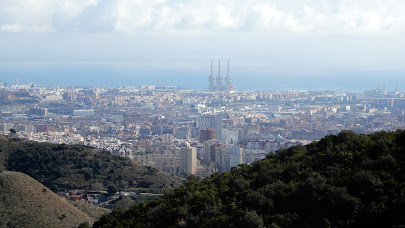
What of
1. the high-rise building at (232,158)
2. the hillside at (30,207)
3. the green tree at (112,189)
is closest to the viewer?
the hillside at (30,207)

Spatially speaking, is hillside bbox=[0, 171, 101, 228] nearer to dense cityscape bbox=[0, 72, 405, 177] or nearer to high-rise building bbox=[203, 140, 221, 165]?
dense cityscape bbox=[0, 72, 405, 177]

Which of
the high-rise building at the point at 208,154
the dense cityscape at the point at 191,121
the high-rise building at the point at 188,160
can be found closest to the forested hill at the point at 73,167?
the dense cityscape at the point at 191,121

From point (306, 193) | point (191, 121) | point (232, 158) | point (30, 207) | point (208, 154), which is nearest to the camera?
point (306, 193)

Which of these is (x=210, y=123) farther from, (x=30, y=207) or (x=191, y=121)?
(x=30, y=207)

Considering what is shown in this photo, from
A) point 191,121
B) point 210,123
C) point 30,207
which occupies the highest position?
point 30,207

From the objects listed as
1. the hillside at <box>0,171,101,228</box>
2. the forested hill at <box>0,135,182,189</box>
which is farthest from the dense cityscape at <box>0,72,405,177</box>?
the hillside at <box>0,171,101,228</box>

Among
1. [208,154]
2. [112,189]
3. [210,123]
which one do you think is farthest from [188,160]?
[210,123]

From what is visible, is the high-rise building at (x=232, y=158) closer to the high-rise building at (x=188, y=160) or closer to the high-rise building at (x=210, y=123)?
the high-rise building at (x=188, y=160)
